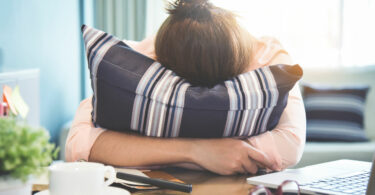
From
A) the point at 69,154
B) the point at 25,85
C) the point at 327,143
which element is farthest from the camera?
the point at 327,143

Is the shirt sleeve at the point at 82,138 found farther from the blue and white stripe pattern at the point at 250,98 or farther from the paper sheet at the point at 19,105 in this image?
the blue and white stripe pattern at the point at 250,98

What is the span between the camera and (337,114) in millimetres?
3096

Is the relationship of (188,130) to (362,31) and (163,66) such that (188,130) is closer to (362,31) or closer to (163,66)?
(163,66)

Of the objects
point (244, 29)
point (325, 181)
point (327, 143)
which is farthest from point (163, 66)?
point (327, 143)

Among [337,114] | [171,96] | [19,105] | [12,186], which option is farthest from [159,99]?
[337,114]

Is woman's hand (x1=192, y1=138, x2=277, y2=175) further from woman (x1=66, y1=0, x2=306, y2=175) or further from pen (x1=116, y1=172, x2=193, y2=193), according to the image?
pen (x1=116, y1=172, x2=193, y2=193)

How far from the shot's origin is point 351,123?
10.1ft

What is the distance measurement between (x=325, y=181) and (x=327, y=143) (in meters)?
2.37

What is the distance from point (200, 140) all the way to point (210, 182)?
124 millimetres

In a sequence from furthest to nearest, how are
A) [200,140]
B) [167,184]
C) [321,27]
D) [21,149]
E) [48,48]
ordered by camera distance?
[321,27]
[48,48]
[200,140]
[167,184]
[21,149]

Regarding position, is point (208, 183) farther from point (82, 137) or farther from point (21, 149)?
point (21, 149)

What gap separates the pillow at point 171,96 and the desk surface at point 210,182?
83 mm

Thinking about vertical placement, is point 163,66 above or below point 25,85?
above

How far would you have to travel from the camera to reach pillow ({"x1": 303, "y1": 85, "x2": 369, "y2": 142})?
3.05 metres
